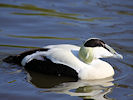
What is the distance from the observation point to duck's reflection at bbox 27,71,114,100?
6508mm

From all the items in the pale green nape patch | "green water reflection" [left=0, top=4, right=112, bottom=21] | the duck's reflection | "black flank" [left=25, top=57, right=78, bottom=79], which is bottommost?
the duck's reflection

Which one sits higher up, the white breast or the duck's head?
the duck's head

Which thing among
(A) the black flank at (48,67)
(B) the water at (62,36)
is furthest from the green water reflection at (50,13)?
(A) the black flank at (48,67)

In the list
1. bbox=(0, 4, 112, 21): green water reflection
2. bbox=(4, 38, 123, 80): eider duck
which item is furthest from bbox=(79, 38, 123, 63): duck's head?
bbox=(0, 4, 112, 21): green water reflection

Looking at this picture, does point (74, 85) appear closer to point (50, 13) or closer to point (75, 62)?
point (75, 62)

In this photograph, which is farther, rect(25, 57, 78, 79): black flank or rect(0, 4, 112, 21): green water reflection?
rect(0, 4, 112, 21): green water reflection

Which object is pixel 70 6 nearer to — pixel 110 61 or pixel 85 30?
pixel 85 30

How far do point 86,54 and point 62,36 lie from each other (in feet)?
7.77

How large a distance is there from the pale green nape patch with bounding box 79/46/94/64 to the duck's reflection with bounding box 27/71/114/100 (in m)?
0.37

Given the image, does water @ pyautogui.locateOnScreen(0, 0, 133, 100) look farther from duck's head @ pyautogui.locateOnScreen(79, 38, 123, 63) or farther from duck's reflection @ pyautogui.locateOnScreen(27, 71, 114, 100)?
duck's head @ pyautogui.locateOnScreen(79, 38, 123, 63)

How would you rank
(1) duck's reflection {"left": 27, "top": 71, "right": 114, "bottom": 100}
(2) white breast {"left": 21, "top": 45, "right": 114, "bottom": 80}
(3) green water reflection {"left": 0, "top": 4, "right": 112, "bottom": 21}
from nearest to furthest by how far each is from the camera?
(1) duck's reflection {"left": 27, "top": 71, "right": 114, "bottom": 100}
(2) white breast {"left": 21, "top": 45, "right": 114, "bottom": 80}
(3) green water reflection {"left": 0, "top": 4, "right": 112, "bottom": 21}

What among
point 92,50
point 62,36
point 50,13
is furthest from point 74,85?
point 50,13

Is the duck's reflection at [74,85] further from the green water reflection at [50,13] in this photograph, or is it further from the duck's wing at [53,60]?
the green water reflection at [50,13]

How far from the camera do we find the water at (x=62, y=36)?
259 inches
